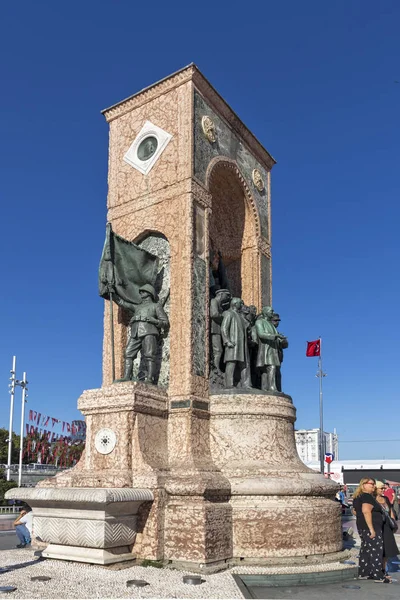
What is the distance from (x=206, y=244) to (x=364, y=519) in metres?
6.03

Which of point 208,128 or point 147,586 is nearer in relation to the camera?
point 147,586

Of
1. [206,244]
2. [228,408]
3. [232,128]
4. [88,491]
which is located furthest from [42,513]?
[232,128]

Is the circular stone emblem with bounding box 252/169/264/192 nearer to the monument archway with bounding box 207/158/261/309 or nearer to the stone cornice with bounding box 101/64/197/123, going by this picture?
the monument archway with bounding box 207/158/261/309

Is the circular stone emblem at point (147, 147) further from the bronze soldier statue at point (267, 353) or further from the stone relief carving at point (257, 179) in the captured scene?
the bronze soldier statue at point (267, 353)

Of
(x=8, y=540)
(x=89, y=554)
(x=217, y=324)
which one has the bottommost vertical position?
(x=8, y=540)

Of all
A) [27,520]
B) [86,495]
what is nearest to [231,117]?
[86,495]

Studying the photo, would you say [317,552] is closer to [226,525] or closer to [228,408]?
[226,525]

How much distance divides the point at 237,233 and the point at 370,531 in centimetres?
835

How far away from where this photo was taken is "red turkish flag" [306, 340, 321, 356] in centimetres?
3097

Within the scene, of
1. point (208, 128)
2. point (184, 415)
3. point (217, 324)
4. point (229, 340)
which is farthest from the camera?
point (208, 128)

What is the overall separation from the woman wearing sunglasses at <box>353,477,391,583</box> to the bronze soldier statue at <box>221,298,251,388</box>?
12.0ft

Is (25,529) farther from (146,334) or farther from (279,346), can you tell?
(279,346)

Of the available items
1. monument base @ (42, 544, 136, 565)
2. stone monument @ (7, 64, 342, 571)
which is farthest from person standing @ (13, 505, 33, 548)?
monument base @ (42, 544, 136, 565)

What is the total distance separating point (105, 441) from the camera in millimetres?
10344
